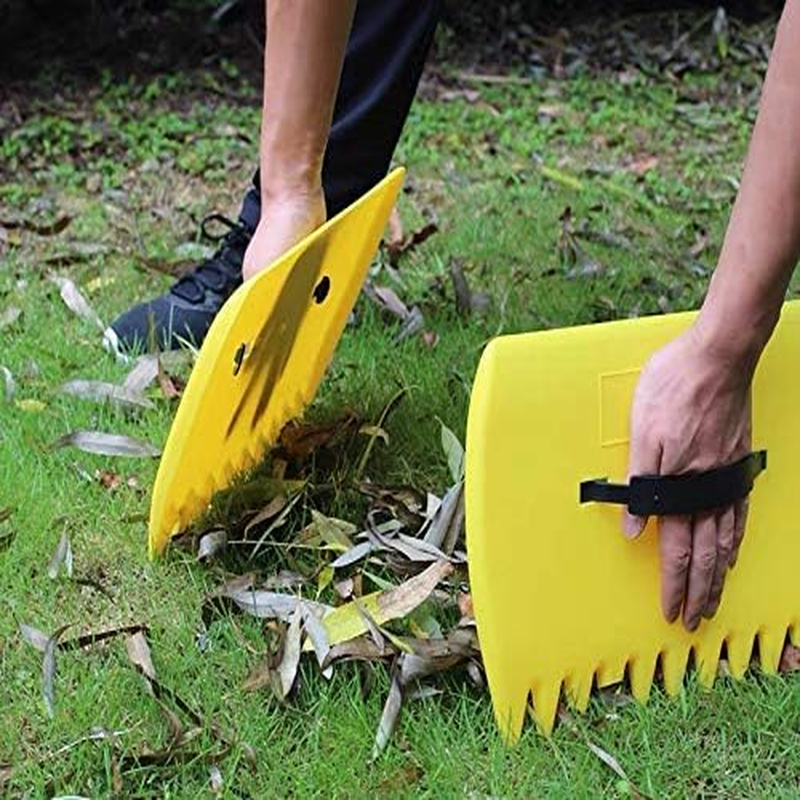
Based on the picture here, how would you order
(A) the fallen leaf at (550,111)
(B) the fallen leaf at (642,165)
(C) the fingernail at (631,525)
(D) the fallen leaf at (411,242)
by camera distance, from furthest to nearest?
(A) the fallen leaf at (550,111) < (B) the fallen leaf at (642,165) < (D) the fallen leaf at (411,242) < (C) the fingernail at (631,525)

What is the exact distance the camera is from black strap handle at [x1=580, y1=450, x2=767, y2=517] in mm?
1062

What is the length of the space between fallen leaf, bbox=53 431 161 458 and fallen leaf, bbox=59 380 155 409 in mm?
102

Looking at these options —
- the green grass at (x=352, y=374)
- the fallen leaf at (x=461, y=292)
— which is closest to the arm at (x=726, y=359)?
the green grass at (x=352, y=374)

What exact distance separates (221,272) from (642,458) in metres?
0.90

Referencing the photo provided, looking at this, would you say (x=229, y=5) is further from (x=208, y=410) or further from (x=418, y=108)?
(x=208, y=410)

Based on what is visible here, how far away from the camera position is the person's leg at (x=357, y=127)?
180 centimetres

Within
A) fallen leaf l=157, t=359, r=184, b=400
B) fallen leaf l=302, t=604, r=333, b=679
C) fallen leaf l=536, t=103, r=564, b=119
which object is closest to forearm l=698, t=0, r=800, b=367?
fallen leaf l=302, t=604, r=333, b=679

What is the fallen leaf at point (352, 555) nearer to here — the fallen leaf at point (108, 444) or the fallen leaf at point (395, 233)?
the fallen leaf at point (108, 444)

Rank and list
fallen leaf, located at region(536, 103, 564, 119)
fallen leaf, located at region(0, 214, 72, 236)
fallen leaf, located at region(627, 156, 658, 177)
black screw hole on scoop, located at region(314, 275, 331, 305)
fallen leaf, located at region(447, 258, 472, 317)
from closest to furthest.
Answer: black screw hole on scoop, located at region(314, 275, 331, 305) → fallen leaf, located at region(447, 258, 472, 317) → fallen leaf, located at region(0, 214, 72, 236) → fallen leaf, located at region(627, 156, 658, 177) → fallen leaf, located at region(536, 103, 564, 119)

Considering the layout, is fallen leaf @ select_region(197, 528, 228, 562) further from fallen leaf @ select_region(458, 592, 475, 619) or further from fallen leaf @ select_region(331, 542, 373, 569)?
fallen leaf @ select_region(458, 592, 475, 619)

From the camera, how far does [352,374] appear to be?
1646 mm

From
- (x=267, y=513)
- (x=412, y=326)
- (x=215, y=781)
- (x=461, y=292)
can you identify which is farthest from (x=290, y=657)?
(x=461, y=292)

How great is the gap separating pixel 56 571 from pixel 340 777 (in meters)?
0.38

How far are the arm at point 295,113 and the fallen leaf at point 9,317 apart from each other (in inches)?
19.4
